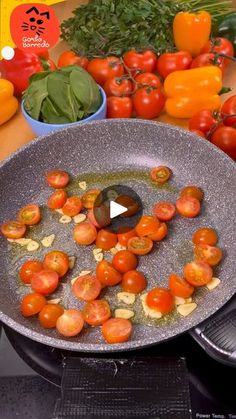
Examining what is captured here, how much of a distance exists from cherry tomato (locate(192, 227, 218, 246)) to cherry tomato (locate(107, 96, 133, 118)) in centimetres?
40

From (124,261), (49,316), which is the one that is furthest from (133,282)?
(49,316)

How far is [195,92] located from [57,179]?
1.32 feet

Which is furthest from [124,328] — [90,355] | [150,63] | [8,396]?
[150,63]

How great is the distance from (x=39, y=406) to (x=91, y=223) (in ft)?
1.08

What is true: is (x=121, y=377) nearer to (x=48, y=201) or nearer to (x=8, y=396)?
(x=8, y=396)

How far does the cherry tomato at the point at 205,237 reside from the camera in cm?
79

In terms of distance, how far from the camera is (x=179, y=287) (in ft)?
2.33

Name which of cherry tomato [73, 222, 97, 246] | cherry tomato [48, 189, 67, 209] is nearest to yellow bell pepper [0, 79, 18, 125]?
cherry tomato [48, 189, 67, 209]

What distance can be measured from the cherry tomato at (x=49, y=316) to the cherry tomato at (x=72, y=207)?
223mm

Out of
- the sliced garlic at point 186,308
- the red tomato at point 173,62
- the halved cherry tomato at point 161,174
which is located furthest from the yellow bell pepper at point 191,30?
the sliced garlic at point 186,308

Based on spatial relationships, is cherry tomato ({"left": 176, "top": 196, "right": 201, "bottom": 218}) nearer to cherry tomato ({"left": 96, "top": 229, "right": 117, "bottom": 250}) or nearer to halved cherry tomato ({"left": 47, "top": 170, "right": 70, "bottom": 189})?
cherry tomato ({"left": 96, "top": 229, "right": 117, "bottom": 250})

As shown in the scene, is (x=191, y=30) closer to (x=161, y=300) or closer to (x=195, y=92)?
(x=195, y=92)

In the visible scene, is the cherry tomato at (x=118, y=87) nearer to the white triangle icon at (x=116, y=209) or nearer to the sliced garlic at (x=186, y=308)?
the white triangle icon at (x=116, y=209)

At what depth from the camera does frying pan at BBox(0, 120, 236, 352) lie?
73cm
